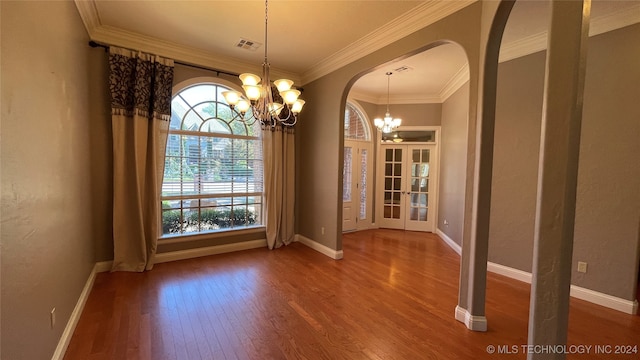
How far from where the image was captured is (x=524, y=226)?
3.38 m

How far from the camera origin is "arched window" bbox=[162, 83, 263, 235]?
3.87m

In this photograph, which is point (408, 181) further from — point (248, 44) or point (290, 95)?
point (290, 95)

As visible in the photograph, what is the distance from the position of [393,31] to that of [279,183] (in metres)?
2.77

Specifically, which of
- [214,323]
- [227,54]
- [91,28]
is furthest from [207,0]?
[214,323]

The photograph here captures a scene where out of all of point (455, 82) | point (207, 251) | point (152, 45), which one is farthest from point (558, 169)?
point (152, 45)

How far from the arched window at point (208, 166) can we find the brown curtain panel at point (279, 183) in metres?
0.22

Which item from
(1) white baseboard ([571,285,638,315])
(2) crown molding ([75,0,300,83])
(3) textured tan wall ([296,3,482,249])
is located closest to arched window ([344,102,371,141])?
(3) textured tan wall ([296,3,482,249])

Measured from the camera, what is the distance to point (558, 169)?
4.26 feet

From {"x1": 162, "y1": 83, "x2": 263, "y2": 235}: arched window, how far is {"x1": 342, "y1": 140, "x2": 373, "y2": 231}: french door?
2.06m

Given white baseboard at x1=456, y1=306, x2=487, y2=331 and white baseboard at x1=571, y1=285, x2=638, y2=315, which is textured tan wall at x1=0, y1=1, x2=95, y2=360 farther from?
white baseboard at x1=571, y1=285, x2=638, y2=315

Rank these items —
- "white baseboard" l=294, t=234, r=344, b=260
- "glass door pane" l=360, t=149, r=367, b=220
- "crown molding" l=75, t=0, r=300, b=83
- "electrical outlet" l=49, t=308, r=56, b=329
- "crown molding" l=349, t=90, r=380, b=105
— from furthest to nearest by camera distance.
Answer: "glass door pane" l=360, t=149, r=367, b=220 → "crown molding" l=349, t=90, r=380, b=105 → "white baseboard" l=294, t=234, r=344, b=260 → "crown molding" l=75, t=0, r=300, b=83 → "electrical outlet" l=49, t=308, r=56, b=329

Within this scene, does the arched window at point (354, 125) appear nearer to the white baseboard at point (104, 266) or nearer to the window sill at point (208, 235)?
the window sill at point (208, 235)

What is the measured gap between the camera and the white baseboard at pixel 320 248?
4.08 m

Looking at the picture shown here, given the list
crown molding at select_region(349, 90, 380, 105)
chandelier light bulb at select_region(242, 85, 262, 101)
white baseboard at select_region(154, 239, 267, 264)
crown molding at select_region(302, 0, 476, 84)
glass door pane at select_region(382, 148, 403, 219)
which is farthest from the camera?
glass door pane at select_region(382, 148, 403, 219)
